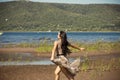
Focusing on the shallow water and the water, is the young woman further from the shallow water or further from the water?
the water

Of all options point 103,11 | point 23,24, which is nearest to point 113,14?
point 103,11

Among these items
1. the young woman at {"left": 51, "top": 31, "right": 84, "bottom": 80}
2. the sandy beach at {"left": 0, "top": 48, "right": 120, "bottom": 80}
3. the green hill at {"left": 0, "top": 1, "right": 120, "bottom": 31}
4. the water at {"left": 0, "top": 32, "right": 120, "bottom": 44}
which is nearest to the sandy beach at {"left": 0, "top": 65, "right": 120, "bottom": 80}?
the sandy beach at {"left": 0, "top": 48, "right": 120, "bottom": 80}

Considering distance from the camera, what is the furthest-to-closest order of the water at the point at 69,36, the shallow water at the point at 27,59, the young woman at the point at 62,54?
the water at the point at 69,36, the shallow water at the point at 27,59, the young woman at the point at 62,54

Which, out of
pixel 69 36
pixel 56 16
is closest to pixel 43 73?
pixel 56 16

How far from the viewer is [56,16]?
1194 cm

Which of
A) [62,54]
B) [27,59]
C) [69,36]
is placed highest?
[62,54]

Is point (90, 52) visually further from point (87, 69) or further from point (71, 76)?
point (71, 76)

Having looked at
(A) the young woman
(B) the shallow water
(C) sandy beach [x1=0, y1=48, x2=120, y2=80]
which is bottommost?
(B) the shallow water

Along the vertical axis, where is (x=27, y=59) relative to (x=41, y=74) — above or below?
below

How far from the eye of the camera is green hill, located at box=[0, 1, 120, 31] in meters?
11.3

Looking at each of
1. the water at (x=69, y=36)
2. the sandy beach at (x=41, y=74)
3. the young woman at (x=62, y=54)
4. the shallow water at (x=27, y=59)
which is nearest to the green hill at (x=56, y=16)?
the water at (x=69, y=36)

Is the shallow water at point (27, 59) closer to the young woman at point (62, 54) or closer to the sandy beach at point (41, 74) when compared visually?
the sandy beach at point (41, 74)

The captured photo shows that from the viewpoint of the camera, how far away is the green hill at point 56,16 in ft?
37.0

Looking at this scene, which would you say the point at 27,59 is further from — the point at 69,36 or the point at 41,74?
the point at 69,36
